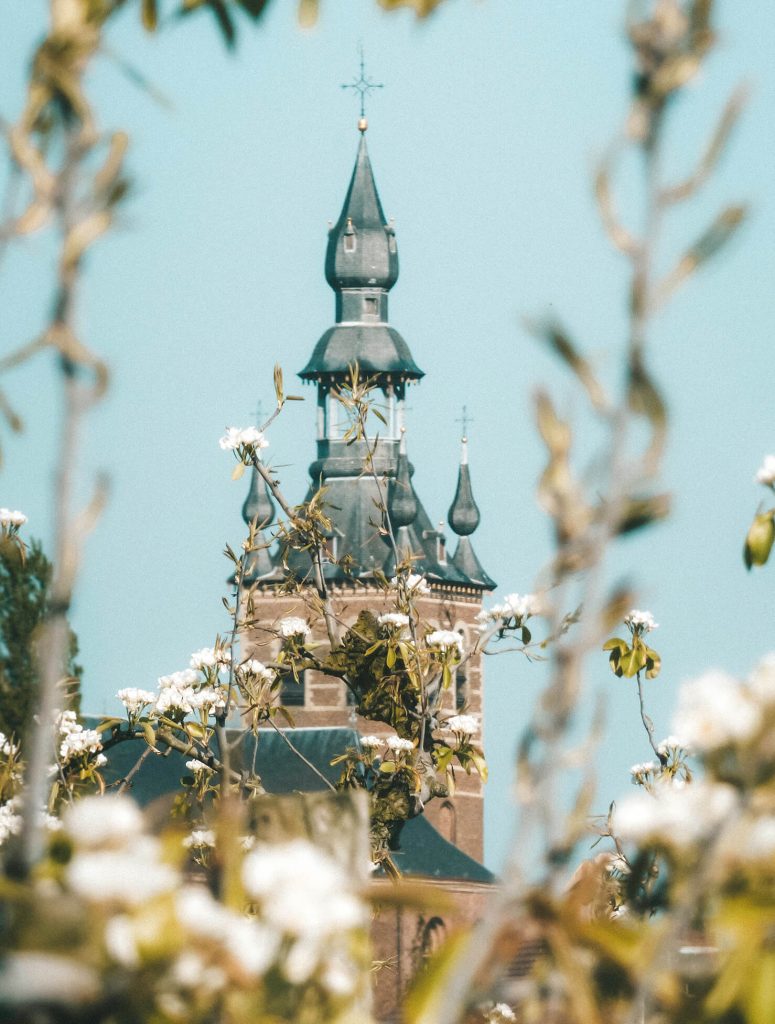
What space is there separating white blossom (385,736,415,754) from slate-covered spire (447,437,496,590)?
55.3 metres

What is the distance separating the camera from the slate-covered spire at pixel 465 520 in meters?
63.8

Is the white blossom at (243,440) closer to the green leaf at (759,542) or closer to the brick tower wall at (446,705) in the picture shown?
the green leaf at (759,542)

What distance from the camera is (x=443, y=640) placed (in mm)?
7973

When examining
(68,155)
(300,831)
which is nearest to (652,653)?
(300,831)

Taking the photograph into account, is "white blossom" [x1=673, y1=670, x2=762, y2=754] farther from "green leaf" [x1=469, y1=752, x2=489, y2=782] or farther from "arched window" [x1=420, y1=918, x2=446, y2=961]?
"green leaf" [x1=469, y1=752, x2=489, y2=782]

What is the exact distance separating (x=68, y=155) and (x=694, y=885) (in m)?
0.90

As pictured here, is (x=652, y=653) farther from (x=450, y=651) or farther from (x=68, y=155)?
(x=68, y=155)

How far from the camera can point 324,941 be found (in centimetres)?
138

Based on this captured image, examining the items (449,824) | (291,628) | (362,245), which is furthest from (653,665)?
(449,824)

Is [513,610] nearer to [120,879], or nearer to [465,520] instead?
[120,879]

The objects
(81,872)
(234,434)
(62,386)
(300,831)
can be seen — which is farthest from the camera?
(234,434)

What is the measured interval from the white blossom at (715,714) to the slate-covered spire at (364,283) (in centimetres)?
5878

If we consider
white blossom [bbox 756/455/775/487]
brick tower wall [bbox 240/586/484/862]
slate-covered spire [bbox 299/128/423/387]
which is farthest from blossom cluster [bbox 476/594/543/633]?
slate-covered spire [bbox 299/128/423/387]

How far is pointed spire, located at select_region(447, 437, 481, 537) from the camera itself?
64062 millimetres
